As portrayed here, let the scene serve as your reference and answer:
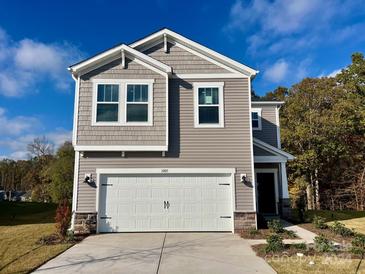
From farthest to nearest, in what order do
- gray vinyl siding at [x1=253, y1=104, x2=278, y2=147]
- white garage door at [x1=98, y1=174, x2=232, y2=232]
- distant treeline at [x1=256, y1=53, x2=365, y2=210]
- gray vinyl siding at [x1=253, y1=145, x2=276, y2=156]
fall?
distant treeline at [x1=256, y1=53, x2=365, y2=210]
gray vinyl siding at [x1=253, y1=104, x2=278, y2=147]
gray vinyl siding at [x1=253, y1=145, x2=276, y2=156]
white garage door at [x1=98, y1=174, x2=232, y2=232]

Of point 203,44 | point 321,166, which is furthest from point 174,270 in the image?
point 321,166

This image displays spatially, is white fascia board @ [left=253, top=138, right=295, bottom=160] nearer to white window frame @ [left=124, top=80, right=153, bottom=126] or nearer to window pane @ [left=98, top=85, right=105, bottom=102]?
white window frame @ [left=124, top=80, right=153, bottom=126]

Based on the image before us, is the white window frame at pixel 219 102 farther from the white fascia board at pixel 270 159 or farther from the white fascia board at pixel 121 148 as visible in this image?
the white fascia board at pixel 270 159

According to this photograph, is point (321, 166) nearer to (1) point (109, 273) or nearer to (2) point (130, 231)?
(2) point (130, 231)

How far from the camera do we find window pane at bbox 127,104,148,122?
34.9 ft

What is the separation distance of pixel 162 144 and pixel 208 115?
80.9 inches

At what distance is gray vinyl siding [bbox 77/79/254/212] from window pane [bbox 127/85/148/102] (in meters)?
0.96

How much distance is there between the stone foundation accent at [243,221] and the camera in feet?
33.7

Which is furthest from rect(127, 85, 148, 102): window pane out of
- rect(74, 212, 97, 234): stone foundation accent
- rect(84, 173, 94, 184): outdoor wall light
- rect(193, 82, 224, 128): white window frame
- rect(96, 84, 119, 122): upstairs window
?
rect(74, 212, 97, 234): stone foundation accent

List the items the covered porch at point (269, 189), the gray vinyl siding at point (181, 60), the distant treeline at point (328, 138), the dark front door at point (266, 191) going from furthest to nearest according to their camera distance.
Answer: the distant treeline at point (328, 138), the dark front door at point (266, 191), the covered porch at point (269, 189), the gray vinyl siding at point (181, 60)

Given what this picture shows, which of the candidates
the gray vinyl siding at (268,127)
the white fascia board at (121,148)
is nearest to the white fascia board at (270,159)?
the gray vinyl siding at (268,127)

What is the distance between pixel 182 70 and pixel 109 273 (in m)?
Result: 7.74

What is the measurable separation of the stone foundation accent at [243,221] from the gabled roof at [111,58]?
5669 millimetres

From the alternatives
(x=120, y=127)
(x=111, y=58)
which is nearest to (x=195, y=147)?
(x=120, y=127)
